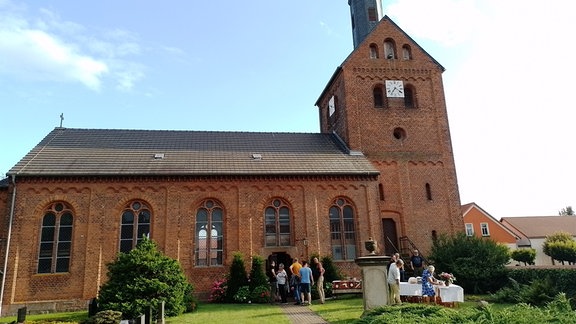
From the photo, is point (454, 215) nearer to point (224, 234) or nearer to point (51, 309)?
point (224, 234)

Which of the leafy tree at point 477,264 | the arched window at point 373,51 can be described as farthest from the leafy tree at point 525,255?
the arched window at point 373,51

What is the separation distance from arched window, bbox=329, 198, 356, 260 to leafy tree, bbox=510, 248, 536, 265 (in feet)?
91.6

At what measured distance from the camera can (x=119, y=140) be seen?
2491 cm

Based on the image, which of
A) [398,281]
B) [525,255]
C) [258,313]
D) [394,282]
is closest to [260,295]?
[258,313]

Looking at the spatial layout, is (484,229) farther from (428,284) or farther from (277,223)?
(428,284)

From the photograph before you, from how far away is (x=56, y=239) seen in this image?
66.8ft

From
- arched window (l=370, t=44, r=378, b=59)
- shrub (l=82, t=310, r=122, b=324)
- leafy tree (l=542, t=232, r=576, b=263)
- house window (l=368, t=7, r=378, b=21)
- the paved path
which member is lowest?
the paved path

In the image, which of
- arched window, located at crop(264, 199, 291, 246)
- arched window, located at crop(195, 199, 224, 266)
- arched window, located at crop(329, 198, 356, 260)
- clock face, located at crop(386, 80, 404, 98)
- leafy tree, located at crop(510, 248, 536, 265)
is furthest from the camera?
leafy tree, located at crop(510, 248, 536, 265)

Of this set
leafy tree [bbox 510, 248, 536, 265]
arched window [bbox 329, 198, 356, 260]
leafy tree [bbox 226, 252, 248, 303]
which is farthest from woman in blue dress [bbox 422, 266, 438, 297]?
leafy tree [bbox 510, 248, 536, 265]

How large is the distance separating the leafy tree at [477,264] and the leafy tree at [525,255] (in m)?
26.7

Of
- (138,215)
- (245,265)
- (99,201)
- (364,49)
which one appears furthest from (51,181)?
(364,49)

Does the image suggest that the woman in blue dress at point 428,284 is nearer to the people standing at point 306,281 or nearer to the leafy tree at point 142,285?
the people standing at point 306,281

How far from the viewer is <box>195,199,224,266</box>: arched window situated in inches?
848

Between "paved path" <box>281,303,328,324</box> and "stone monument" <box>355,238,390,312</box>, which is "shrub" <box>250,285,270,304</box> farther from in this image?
"stone monument" <box>355,238,390,312</box>
